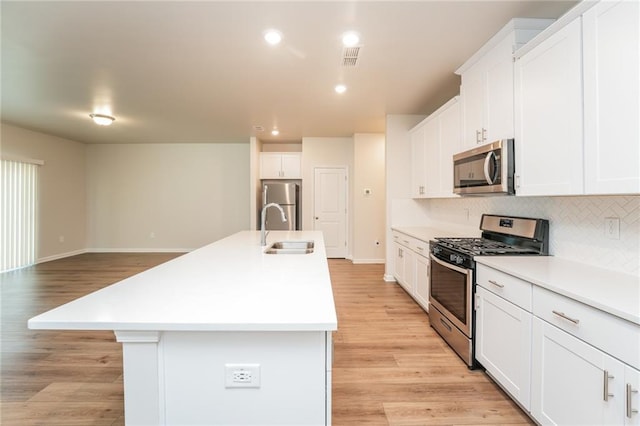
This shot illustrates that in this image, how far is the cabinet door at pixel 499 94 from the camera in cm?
221

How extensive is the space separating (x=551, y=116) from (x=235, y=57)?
8.25ft

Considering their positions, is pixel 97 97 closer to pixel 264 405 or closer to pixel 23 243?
pixel 23 243

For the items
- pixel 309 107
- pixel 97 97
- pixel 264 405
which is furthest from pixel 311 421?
pixel 97 97

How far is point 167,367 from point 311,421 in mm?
564

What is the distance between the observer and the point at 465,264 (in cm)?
224

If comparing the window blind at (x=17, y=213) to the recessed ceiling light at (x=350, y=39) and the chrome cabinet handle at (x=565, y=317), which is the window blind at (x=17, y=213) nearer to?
the recessed ceiling light at (x=350, y=39)

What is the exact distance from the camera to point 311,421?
1.13m

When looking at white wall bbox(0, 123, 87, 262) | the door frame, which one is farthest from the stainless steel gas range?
white wall bbox(0, 123, 87, 262)

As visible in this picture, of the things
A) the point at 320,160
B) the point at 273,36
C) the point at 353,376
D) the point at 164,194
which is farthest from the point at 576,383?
the point at 164,194

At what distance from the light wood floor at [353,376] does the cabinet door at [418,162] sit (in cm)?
157

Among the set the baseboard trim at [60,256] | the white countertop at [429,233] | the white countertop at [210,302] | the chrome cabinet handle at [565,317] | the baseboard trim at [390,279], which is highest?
the white countertop at [429,233]

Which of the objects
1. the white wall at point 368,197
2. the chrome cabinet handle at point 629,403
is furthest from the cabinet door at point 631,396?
the white wall at point 368,197

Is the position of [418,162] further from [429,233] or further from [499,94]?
[499,94]

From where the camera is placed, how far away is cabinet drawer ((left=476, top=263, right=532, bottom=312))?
1.66 meters
